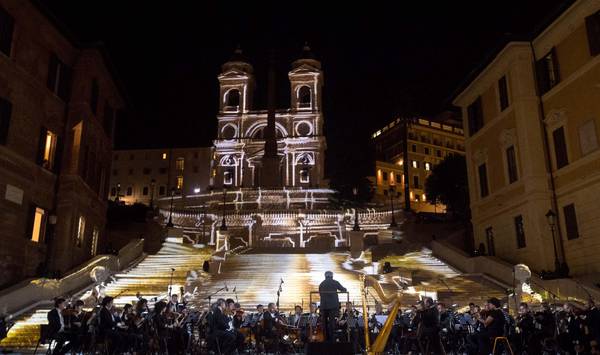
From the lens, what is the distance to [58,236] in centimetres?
2548

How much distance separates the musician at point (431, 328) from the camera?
13.9 m

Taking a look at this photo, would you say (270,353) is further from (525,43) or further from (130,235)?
(130,235)

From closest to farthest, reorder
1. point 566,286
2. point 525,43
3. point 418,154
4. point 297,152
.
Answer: point 566,286
point 525,43
point 297,152
point 418,154

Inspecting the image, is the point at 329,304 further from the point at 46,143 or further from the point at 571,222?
the point at 46,143

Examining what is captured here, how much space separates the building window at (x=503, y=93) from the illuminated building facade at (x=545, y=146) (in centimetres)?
5

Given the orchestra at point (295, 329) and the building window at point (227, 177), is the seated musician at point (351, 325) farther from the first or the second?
the building window at point (227, 177)

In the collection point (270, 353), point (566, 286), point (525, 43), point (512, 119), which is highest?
point (525, 43)

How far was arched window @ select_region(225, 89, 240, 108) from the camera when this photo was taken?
90.0m

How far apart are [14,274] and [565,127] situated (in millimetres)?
24988

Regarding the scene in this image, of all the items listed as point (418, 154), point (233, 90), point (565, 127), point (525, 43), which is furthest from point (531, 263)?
point (418, 154)

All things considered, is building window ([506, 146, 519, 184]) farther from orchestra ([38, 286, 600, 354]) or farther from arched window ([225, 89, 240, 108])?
arched window ([225, 89, 240, 108])

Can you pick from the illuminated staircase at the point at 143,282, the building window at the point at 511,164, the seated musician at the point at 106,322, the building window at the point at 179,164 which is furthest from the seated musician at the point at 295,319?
the building window at the point at 179,164

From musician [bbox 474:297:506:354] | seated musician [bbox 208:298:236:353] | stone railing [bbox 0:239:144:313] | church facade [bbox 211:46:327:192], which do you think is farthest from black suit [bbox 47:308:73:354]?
church facade [bbox 211:46:327:192]

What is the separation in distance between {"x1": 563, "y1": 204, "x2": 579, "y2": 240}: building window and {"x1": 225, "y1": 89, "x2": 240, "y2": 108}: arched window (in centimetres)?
7098
